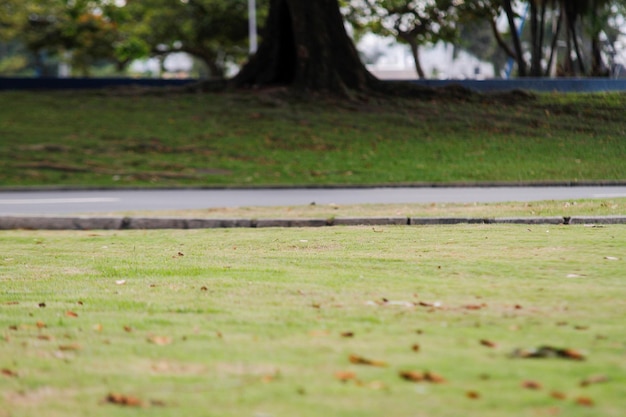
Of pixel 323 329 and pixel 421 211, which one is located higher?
pixel 323 329

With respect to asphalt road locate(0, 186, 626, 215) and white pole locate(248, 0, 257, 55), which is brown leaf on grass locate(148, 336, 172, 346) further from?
white pole locate(248, 0, 257, 55)

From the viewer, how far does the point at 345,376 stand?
457 cm

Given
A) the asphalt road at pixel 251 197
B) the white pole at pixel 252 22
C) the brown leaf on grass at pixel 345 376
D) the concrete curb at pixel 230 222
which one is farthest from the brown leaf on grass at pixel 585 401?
the white pole at pixel 252 22

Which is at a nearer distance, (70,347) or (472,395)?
(472,395)

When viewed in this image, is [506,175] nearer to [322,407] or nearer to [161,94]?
[161,94]

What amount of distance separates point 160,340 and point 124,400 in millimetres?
1130

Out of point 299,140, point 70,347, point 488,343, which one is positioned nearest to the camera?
point 488,343

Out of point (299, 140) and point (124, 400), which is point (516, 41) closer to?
point (299, 140)

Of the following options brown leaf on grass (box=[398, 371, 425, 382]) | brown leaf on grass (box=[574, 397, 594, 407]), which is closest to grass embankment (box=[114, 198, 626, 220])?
brown leaf on grass (box=[398, 371, 425, 382])

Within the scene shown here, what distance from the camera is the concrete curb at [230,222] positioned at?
10719mm

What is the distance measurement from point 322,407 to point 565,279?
336 cm

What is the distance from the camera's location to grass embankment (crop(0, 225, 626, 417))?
14.0 ft

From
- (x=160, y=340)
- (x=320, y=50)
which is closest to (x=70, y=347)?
(x=160, y=340)

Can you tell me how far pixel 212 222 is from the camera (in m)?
11.8
